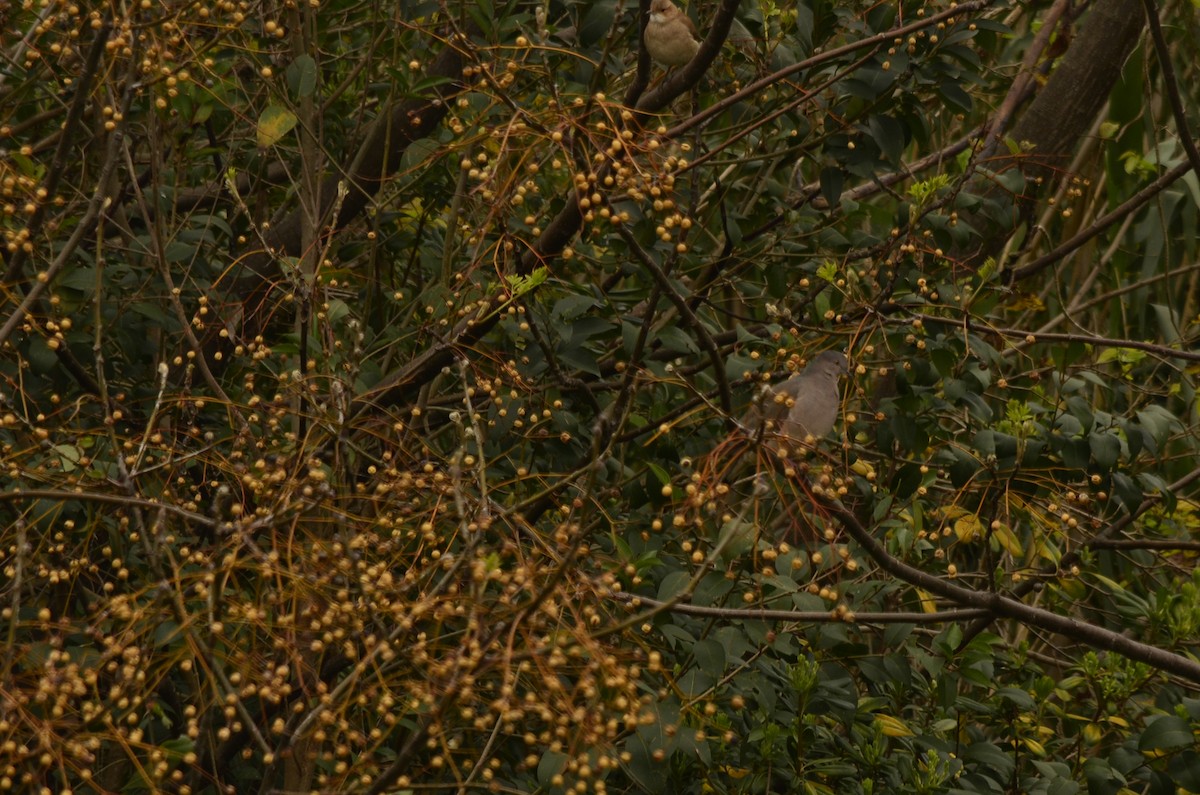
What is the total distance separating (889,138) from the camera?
11.8 feet

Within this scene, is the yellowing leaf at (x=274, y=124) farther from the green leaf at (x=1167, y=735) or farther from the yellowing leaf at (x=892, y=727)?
the green leaf at (x=1167, y=735)

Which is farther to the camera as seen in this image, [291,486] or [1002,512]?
[1002,512]

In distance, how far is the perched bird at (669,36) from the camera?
358cm

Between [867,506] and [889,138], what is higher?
[889,138]

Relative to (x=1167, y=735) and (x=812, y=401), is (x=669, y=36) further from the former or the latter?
(x=1167, y=735)

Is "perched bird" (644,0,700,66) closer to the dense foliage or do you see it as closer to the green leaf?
the dense foliage

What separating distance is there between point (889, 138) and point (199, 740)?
2.25m

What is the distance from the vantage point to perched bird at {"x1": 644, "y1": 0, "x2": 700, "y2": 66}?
358cm

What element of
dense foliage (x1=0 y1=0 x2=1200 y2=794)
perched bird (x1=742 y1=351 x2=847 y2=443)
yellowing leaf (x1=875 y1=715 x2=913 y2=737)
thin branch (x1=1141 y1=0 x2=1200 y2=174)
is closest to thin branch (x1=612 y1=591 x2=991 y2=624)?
dense foliage (x1=0 y1=0 x2=1200 y2=794)

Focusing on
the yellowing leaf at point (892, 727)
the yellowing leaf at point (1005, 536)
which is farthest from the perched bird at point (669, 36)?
the yellowing leaf at point (892, 727)

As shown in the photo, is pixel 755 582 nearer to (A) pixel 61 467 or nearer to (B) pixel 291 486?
(B) pixel 291 486

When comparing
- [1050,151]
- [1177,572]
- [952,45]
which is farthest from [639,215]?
[1177,572]

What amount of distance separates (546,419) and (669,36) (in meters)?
1.03

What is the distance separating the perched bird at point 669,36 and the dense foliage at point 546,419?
0.12 metres
